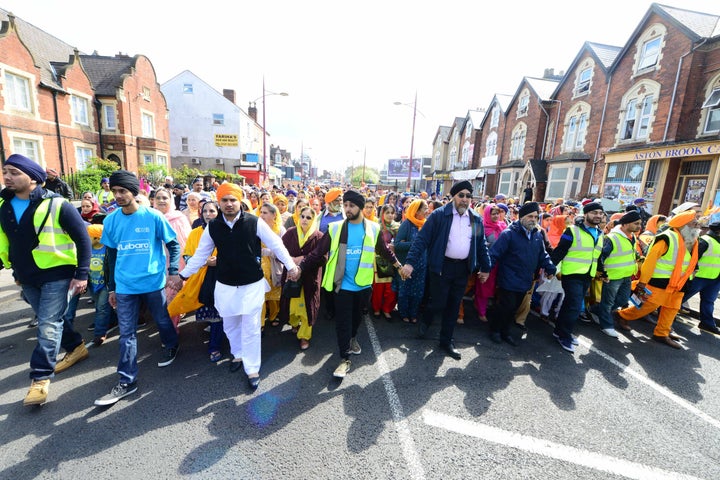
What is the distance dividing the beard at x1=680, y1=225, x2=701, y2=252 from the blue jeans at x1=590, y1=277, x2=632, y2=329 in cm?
108

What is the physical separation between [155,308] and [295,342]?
1714 millimetres

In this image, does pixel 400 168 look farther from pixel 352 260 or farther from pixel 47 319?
pixel 47 319

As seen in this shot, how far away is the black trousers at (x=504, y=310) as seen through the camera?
14.2 feet

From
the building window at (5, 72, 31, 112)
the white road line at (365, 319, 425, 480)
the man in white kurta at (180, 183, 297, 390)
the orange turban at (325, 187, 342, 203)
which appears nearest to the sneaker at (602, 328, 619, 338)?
the white road line at (365, 319, 425, 480)

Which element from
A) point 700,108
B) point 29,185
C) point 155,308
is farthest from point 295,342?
point 700,108

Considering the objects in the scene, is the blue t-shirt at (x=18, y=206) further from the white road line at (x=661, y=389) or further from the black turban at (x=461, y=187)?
the white road line at (x=661, y=389)

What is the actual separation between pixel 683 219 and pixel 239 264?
6.02 meters

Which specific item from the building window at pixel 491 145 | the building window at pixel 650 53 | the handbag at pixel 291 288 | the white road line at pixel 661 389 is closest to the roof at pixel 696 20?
the building window at pixel 650 53

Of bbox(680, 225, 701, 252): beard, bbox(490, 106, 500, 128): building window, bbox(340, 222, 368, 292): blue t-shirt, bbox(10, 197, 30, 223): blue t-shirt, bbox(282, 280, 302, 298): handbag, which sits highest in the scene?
bbox(490, 106, 500, 128): building window

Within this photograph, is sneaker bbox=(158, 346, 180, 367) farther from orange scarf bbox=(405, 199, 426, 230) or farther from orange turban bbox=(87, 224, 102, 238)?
orange scarf bbox=(405, 199, 426, 230)

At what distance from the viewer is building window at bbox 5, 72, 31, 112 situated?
1514 centimetres

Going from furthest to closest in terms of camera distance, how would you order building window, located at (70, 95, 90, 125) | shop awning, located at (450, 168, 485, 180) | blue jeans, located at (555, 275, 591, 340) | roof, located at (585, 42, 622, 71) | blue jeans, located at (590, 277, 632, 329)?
shop awning, located at (450, 168, 485, 180)
building window, located at (70, 95, 90, 125)
roof, located at (585, 42, 622, 71)
blue jeans, located at (590, 277, 632, 329)
blue jeans, located at (555, 275, 591, 340)

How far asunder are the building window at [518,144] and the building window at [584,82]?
4.41 meters

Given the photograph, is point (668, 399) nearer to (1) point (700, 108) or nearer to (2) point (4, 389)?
(2) point (4, 389)
